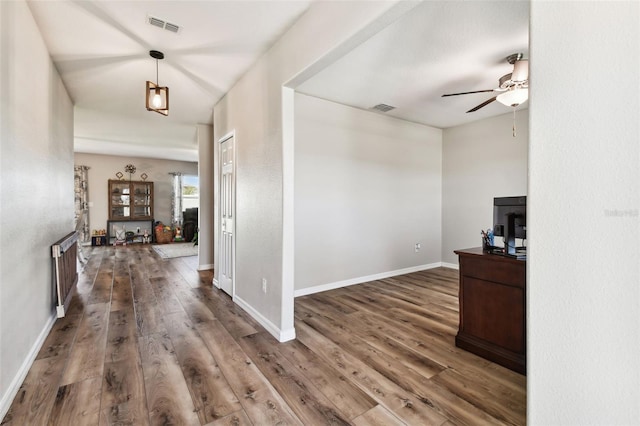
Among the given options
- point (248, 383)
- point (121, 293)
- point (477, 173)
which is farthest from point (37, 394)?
point (477, 173)

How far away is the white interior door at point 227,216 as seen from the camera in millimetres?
3799

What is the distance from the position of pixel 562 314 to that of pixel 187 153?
352 inches

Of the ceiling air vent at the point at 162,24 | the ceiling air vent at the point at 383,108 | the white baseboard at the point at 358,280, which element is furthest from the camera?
the ceiling air vent at the point at 383,108

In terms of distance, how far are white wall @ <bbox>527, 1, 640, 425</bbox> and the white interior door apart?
3267 millimetres

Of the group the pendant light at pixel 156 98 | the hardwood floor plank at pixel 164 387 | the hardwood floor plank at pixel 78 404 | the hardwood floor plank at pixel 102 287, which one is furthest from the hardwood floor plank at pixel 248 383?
the pendant light at pixel 156 98

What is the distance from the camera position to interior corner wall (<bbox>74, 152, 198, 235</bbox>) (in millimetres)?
8653

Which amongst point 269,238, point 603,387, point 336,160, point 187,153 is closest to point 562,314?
point 603,387

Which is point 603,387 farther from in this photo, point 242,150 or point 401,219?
point 401,219

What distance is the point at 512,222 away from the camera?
2.36 metres

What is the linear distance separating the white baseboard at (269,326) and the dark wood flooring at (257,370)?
0.20 ft

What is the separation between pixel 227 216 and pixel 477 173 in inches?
166

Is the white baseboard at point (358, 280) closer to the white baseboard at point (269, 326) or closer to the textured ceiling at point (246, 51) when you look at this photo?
the white baseboard at point (269, 326)

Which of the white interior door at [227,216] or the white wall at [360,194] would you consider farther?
the white wall at [360,194]

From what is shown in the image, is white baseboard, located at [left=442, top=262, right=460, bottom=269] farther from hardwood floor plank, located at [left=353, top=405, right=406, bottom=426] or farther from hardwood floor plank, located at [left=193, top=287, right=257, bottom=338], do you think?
hardwood floor plank, located at [left=353, top=405, right=406, bottom=426]
